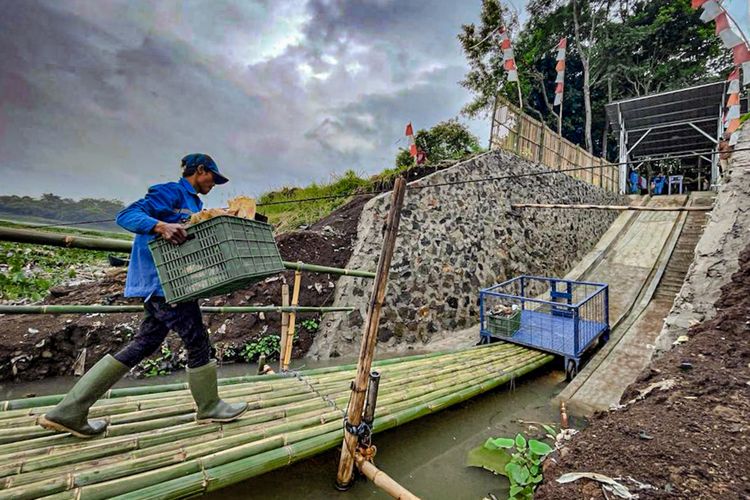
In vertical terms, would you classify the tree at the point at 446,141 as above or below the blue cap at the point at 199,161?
above

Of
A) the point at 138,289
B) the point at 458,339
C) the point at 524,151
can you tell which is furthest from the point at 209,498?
the point at 524,151

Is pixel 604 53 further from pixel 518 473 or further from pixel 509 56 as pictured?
pixel 518 473

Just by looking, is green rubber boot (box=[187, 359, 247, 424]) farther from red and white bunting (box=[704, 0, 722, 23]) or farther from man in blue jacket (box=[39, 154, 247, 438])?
red and white bunting (box=[704, 0, 722, 23])

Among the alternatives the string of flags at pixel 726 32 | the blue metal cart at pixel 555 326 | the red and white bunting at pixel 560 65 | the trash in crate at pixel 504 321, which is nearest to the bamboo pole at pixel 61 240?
the blue metal cart at pixel 555 326

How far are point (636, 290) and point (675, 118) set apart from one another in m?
10.1

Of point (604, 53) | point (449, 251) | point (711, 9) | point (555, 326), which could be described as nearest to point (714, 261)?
point (555, 326)

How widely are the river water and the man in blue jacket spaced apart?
74 cm

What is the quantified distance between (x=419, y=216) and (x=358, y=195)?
2374 mm

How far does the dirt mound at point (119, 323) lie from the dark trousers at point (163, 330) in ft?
9.66

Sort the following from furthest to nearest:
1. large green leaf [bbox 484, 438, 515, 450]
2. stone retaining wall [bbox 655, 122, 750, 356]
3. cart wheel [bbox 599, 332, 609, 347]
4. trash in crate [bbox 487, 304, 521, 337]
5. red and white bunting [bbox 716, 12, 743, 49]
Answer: red and white bunting [bbox 716, 12, 743, 49], cart wheel [bbox 599, 332, 609, 347], trash in crate [bbox 487, 304, 521, 337], stone retaining wall [bbox 655, 122, 750, 356], large green leaf [bbox 484, 438, 515, 450]

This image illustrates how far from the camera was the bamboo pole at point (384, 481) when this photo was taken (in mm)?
1525

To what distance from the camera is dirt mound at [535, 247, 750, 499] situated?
61.6 inches

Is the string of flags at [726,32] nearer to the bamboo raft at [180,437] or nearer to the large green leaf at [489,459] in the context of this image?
the large green leaf at [489,459]

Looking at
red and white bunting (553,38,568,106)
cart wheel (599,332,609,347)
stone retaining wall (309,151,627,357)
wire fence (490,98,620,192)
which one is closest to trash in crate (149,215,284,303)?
stone retaining wall (309,151,627,357)
